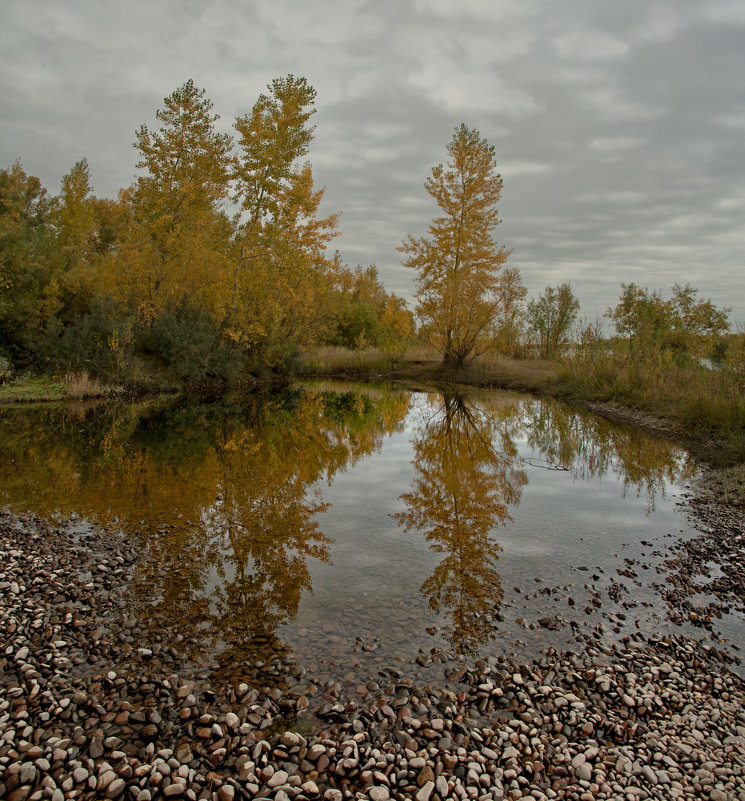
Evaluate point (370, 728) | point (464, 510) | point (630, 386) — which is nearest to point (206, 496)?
point (464, 510)

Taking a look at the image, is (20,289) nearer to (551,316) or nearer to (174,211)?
(174,211)

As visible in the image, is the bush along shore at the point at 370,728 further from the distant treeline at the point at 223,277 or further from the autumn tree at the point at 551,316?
the autumn tree at the point at 551,316

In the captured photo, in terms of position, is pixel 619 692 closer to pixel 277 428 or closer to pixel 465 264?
pixel 277 428

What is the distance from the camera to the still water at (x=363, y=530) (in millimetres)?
4926

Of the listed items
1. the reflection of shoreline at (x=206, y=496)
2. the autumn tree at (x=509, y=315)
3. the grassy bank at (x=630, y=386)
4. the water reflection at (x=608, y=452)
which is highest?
the autumn tree at (x=509, y=315)

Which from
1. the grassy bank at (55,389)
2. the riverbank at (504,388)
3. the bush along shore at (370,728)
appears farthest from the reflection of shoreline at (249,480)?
the grassy bank at (55,389)

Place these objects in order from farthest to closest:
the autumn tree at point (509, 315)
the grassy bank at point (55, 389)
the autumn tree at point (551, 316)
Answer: the autumn tree at point (551, 316), the autumn tree at point (509, 315), the grassy bank at point (55, 389)

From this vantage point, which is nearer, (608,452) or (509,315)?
(608,452)

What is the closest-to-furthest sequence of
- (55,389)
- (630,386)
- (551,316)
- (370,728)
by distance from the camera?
(370,728) → (630,386) → (55,389) → (551,316)

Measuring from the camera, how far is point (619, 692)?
4066 millimetres

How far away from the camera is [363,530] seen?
8.00m

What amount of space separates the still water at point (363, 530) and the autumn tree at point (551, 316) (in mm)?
27581

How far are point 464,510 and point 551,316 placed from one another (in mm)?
38372

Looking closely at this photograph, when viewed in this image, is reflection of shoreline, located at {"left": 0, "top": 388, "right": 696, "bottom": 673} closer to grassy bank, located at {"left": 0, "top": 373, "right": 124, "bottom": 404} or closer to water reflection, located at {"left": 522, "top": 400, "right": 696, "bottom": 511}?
water reflection, located at {"left": 522, "top": 400, "right": 696, "bottom": 511}
